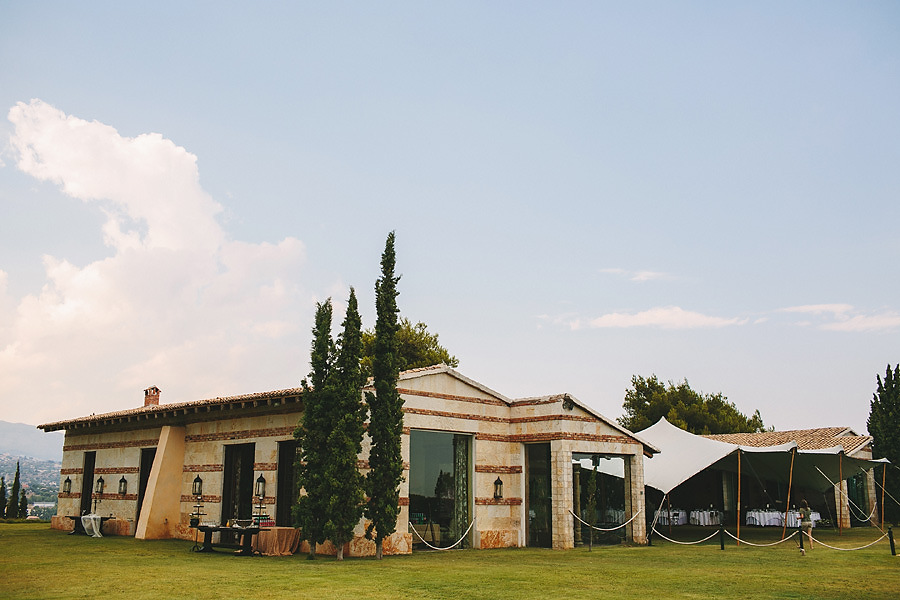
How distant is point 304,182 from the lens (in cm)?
1780

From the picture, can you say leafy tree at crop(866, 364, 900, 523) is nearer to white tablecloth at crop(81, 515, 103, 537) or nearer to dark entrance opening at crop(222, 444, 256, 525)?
dark entrance opening at crop(222, 444, 256, 525)

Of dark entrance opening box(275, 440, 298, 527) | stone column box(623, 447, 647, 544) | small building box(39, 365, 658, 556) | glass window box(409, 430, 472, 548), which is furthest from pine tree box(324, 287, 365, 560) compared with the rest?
stone column box(623, 447, 647, 544)

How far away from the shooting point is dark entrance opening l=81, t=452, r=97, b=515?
23172 mm

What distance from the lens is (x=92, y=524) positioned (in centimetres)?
1953

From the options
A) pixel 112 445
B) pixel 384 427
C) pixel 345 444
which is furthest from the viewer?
pixel 112 445

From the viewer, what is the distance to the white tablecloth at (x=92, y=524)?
1938 centimetres

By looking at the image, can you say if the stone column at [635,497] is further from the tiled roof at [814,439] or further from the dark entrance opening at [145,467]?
the dark entrance opening at [145,467]

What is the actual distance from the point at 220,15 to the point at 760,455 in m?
19.6

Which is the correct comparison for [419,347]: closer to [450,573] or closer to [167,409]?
[167,409]

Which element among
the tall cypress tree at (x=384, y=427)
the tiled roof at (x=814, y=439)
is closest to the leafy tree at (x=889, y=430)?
the tiled roof at (x=814, y=439)

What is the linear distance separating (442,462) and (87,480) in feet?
41.4

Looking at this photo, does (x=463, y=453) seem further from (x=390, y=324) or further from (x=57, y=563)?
(x=57, y=563)

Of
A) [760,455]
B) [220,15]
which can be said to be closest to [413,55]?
[220,15]

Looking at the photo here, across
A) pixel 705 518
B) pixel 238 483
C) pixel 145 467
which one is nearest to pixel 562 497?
pixel 238 483
